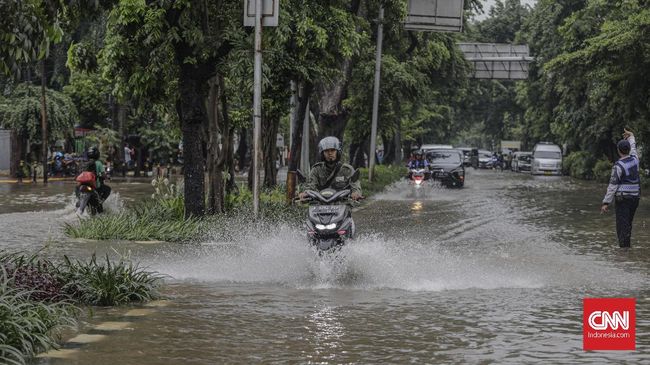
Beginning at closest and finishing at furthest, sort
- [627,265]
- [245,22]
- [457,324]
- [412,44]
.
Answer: [457,324] < [627,265] < [245,22] < [412,44]

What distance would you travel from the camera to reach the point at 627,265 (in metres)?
15.6

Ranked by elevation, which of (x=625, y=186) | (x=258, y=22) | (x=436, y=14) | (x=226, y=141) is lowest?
(x=625, y=186)

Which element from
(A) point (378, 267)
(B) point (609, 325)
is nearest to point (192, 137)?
(A) point (378, 267)

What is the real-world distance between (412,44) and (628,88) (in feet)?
29.7

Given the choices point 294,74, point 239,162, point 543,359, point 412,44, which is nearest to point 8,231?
point 294,74

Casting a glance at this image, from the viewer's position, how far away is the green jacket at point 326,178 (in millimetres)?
13508

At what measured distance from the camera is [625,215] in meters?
17.8

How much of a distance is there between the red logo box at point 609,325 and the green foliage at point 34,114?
40.8 meters

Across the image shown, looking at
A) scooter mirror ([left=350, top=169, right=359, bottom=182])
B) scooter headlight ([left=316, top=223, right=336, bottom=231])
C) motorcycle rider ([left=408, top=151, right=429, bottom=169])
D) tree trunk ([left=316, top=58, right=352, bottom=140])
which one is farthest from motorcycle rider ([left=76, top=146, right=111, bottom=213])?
motorcycle rider ([left=408, top=151, right=429, bottom=169])

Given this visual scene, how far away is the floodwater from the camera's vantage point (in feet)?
28.7

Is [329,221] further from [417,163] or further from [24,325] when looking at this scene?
[417,163]

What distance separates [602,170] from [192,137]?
4267 cm

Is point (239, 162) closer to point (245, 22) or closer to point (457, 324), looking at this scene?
point (245, 22)

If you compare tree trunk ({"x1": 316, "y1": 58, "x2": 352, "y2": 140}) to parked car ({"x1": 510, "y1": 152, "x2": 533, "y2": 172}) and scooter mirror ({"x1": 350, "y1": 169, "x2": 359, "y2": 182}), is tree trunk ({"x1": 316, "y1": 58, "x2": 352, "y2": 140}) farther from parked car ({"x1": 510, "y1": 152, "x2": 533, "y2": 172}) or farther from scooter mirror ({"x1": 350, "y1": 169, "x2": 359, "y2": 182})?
parked car ({"x1": 510, "y1": 152, "x2": 533, "y2": 172})
